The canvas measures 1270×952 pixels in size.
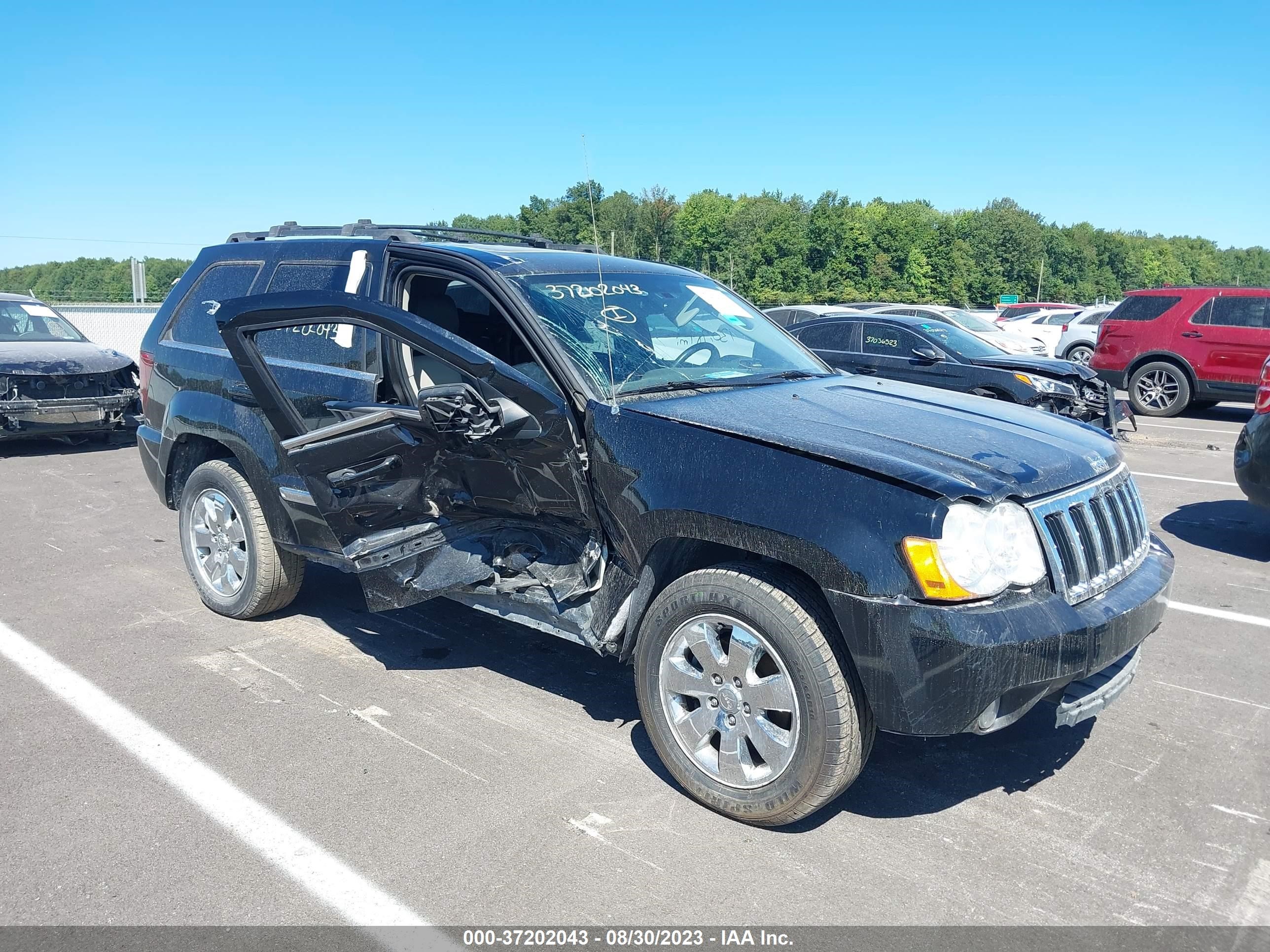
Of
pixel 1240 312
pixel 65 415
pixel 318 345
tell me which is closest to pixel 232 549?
pixel 318 345

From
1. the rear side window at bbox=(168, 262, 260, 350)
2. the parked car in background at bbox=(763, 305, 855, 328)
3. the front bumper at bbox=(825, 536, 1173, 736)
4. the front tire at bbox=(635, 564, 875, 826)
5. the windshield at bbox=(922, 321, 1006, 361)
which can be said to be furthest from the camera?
the parked car in background at bbox=(763, 305, 855, 328)

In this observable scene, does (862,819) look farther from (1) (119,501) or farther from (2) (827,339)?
(2) (827,339)

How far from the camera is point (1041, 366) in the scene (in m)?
11.0

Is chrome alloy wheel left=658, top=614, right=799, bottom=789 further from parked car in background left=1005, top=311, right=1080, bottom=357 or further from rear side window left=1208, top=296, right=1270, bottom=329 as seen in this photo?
parked car in background left=1005, top=311, right=1080, bottom=357

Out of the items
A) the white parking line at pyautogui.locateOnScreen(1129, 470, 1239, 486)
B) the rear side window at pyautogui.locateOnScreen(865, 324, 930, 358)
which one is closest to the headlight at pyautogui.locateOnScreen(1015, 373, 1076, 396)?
the white parking line at pyautogui.locateOnScreen(1129, 470, 1239, 486)

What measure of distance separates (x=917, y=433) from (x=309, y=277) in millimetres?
3105

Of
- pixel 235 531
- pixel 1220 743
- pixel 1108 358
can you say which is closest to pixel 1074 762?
pixel 1220 743

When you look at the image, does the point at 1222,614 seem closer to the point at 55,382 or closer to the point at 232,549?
the point at 232,549

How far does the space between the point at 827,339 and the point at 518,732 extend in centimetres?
951

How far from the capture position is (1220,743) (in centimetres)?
390

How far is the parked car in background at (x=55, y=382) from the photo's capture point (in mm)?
10188

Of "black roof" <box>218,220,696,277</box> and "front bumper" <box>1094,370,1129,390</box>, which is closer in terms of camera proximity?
"black roof" <box>218,220,696,277</box>

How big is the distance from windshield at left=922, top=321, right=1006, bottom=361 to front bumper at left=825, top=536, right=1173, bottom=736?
8.93 m

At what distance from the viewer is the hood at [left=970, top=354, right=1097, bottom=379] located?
10930 mm
